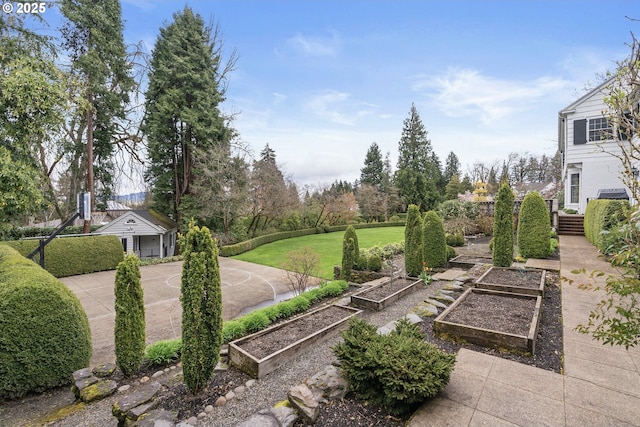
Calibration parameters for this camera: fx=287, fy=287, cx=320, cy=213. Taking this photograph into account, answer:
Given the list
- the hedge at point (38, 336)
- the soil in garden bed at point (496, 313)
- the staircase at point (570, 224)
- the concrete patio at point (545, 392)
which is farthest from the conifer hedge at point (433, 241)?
the hedge at point (38, 336)

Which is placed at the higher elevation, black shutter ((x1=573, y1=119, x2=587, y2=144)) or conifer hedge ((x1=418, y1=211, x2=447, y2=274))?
black shutter ((x1=573, y1=119, x2=587, y2=144))

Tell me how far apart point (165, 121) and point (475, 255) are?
1995cm

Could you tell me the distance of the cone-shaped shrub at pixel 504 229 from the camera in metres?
8.12

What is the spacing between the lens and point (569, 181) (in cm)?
1577

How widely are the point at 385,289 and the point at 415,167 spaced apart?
33.4m

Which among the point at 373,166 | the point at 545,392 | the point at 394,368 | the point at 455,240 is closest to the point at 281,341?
the point at 394,368

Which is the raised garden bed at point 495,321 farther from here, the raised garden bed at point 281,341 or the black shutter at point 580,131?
the black shutter at point 580,131

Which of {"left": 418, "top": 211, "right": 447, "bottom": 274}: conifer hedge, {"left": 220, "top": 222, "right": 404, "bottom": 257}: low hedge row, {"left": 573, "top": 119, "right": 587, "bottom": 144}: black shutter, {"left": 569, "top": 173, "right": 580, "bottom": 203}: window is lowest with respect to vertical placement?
{"left": 220, "top": 222, "right": 404, "bottom": 257}: low hedge row

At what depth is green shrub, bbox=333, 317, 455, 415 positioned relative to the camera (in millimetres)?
2760

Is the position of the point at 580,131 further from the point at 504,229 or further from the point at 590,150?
the point at 504,229

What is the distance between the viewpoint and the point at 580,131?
1357 centimetres

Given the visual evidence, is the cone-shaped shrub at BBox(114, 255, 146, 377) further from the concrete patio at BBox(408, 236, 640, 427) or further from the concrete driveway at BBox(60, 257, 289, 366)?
the concrete patio at BBox(408, 236, 640, 427)

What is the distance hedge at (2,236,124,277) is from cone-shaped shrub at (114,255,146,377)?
10952 millimetres

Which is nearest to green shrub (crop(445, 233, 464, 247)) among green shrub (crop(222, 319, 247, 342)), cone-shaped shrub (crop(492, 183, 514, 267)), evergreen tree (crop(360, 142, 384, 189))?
cone-shaped shrub (crop(492, 183, 514, 267))
